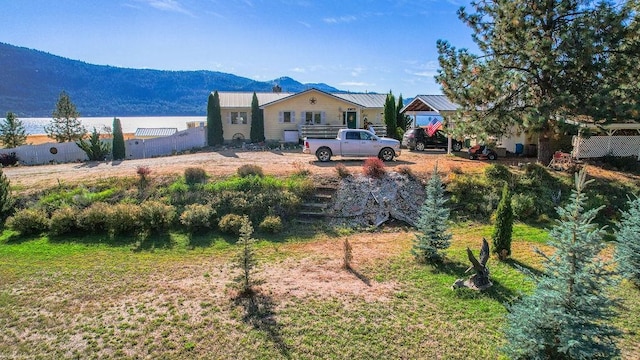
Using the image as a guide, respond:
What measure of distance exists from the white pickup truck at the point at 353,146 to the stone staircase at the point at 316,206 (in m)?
5.00

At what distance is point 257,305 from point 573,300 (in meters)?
5.91

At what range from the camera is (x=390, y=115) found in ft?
106

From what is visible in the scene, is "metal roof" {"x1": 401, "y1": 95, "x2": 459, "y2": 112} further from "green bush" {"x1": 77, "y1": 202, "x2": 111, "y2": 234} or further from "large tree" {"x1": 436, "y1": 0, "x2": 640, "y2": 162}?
"green bush" {"x1": 77, "y1": 202, "x2": 111, "y2": 234}

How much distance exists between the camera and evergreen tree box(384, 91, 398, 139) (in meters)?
32.1

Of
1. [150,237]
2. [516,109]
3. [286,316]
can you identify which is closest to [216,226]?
[150,237]

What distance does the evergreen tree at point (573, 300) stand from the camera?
16.3 feet

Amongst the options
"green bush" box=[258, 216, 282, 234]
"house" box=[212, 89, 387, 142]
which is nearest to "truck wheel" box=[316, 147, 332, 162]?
"green bush" box=[258, 216, 282, 234]

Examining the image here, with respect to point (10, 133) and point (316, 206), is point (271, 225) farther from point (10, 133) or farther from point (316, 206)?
point (10, 133)

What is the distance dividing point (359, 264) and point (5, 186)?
1505 cm

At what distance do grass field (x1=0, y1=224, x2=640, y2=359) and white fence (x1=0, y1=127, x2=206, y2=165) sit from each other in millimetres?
17458

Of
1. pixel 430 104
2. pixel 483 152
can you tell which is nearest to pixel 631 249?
pixel 483 152

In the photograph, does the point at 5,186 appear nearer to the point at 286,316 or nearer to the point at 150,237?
the point at 150,237

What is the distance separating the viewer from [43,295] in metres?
8.84

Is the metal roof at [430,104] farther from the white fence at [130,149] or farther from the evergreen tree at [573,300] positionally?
the evergreen tree at [573,300]
